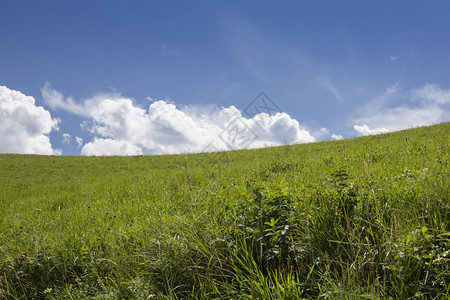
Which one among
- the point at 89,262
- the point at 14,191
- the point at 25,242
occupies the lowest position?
the point at 89,262

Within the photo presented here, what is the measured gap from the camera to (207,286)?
268 cm

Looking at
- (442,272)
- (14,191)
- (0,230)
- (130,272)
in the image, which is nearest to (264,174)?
Answer: (130,272)

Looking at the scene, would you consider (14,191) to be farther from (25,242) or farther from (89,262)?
(89,262)

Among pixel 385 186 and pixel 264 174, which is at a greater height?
pixel 264 174

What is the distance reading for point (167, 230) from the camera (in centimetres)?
344

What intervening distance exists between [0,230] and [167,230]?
5.03 m

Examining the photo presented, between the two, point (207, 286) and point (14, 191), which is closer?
point (207, 286)

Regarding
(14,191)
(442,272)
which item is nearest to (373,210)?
(442,272)

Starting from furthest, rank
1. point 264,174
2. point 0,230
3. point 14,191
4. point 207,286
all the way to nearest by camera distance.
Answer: point 14,191
point 264,174
point 0,230
point 207,286

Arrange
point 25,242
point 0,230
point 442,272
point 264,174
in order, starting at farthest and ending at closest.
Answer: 1. point 264,174
2. point 0,230
3. point 25,242
4. point 442,272

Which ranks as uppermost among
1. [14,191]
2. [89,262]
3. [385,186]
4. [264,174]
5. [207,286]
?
[14,191]

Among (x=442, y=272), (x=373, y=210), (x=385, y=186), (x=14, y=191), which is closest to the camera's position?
(x=442, y=272)

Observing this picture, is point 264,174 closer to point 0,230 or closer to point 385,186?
point 385,186

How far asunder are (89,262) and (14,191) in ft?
46.0
